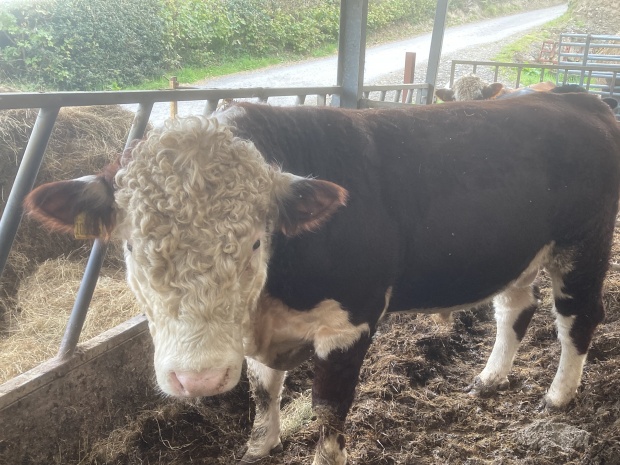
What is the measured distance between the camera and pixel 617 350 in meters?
3.59

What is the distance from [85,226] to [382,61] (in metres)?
16.9

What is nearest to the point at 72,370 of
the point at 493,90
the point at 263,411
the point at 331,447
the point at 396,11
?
the point at 263,411

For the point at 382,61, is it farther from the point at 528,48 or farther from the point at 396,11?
the point at 528,48

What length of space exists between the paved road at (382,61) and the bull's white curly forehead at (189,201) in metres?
0.45

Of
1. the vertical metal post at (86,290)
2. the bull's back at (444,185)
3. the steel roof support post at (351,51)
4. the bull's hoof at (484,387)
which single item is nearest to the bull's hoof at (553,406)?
the bull's hoof at (484,387)

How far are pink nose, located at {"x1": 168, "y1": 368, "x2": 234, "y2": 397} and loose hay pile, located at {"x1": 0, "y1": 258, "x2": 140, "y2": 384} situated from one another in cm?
203

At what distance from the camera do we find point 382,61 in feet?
57.2

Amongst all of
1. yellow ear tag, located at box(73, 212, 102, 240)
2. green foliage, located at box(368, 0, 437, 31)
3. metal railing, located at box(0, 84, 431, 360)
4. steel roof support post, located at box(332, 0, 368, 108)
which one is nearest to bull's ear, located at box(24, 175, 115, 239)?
yellow ear tag, located at box(73, 212, 102, 240)

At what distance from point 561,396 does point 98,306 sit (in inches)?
126

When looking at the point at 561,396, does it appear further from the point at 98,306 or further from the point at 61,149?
the point at 61,149

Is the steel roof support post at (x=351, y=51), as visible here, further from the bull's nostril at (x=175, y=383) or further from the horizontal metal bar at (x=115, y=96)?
the bull's nostril at (x=175, y=383)

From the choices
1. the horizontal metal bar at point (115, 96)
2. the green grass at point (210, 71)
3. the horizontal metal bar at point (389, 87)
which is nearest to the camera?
the horizontal metal bar at point (115, 96)

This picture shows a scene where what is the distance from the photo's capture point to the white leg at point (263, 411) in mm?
2803

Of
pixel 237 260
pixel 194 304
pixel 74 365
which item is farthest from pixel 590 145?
pixel 74 365
